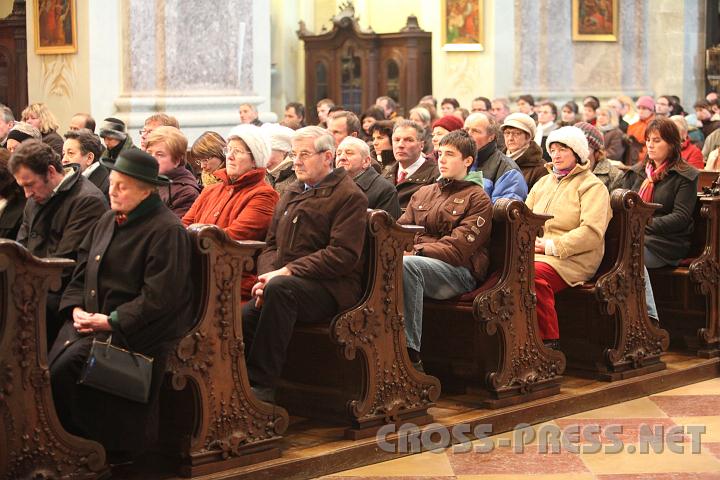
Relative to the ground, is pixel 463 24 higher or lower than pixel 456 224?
higher

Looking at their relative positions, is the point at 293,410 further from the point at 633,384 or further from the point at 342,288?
the point at 633,384

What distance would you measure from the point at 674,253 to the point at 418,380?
2.35 m

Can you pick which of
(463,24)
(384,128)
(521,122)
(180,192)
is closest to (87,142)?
(180,192)

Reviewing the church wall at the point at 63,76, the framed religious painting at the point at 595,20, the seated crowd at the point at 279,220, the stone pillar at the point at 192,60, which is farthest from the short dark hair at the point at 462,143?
the framed religious painting at the point at 595,20

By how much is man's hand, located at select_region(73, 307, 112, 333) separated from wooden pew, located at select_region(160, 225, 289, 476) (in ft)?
1.00

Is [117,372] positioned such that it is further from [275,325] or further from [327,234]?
[327,234]

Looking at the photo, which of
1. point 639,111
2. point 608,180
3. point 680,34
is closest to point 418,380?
point 608,180

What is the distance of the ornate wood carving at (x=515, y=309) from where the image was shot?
6195 millimetres

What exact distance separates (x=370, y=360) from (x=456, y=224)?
99 cm

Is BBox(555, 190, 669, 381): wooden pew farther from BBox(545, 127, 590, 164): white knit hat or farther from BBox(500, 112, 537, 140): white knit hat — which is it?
BBox(500, 112, 537, 140): white knit hat

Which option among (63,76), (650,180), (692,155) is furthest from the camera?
(63,76)

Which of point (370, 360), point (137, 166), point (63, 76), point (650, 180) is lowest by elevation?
point (370, 360)

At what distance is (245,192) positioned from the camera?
616 centimetres

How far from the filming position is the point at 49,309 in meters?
5.21
